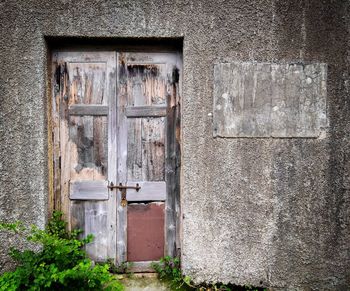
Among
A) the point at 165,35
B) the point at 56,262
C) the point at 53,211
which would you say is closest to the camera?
the point at 56,262

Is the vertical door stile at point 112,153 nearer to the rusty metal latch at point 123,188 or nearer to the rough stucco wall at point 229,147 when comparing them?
the rusty metal latch at point 123,188

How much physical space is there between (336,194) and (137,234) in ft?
6.26

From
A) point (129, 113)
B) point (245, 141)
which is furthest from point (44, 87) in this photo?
point (245, 141)

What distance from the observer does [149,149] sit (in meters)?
3.08

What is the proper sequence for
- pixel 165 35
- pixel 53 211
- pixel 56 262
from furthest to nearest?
pixel 53 211 < pixel 165 35 < pixel 56 262

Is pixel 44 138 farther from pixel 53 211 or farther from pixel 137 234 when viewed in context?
pixel 137 234

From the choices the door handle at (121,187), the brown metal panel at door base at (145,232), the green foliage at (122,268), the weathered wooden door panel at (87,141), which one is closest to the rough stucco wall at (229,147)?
the weathered wooden door panel at (87,141)

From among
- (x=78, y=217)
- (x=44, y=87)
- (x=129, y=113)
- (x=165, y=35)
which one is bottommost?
(x=78, y=217)

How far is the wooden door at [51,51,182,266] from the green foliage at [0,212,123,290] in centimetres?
41

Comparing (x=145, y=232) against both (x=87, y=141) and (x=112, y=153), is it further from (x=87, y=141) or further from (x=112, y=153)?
(x=87, y=141)

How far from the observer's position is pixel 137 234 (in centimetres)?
313

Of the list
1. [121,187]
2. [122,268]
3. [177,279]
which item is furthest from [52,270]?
[177,279]

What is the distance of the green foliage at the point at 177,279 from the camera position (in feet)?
9.59

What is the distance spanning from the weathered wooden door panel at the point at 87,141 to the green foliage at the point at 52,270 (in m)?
0.35
